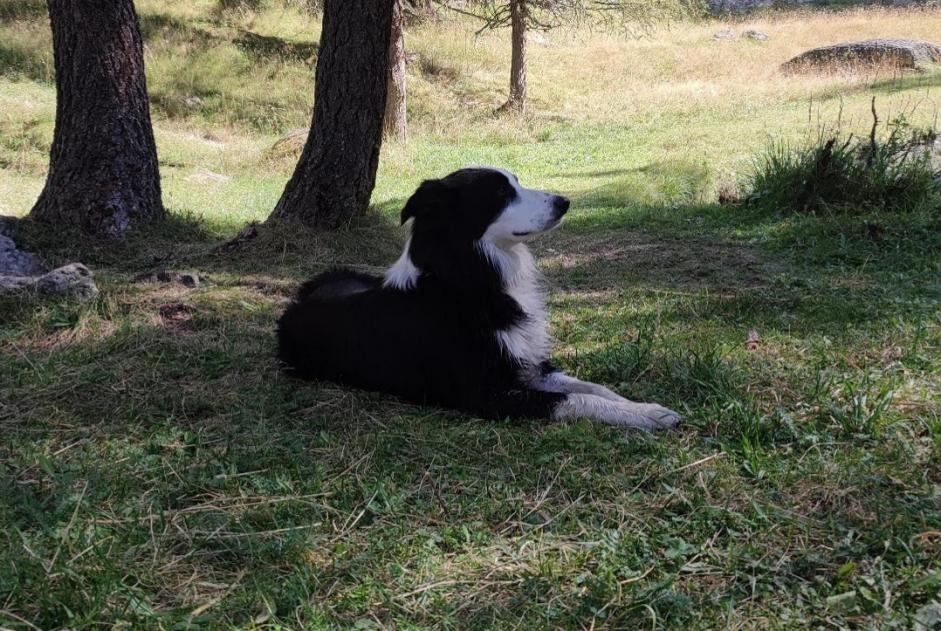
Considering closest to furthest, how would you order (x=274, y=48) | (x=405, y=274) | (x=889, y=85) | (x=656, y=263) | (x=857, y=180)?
(x=405, y=274) → (x=656, y=263) → (x=857, y=180) → (x=889, y=85) → (x=274, y=48)

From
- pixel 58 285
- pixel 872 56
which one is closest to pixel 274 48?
pixel 872 56

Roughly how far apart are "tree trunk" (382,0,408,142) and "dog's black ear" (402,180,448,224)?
510 inches

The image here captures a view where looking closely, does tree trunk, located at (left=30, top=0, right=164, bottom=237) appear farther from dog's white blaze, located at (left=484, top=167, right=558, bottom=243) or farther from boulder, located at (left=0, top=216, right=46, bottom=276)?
dog's white blaze, located at (left=484, top=167, right=558, bottom=243)

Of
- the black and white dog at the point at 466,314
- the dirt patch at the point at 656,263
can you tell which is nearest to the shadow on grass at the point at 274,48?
the dirt patch at the point at 656,263

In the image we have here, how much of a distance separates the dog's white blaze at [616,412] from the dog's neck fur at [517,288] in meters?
0.42

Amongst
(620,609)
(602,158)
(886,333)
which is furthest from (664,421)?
(602,158)

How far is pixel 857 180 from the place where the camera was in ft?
26.1

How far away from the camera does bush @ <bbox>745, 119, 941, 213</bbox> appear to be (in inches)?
305

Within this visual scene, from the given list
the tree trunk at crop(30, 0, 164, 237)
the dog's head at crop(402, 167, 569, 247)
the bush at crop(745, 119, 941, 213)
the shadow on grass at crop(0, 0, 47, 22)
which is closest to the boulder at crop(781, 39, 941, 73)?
the bush at crop(745, 119, 941, 213)

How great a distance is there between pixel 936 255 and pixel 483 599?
577 centimetres

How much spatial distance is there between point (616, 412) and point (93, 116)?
594 cm

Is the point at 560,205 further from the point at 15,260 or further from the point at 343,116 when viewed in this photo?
the point at 15,260

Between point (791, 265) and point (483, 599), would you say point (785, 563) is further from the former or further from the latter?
point (791, 265)

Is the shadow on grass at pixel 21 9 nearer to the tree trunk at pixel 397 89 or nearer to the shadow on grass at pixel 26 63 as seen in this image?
the shadow on grass at pixel 26 63
